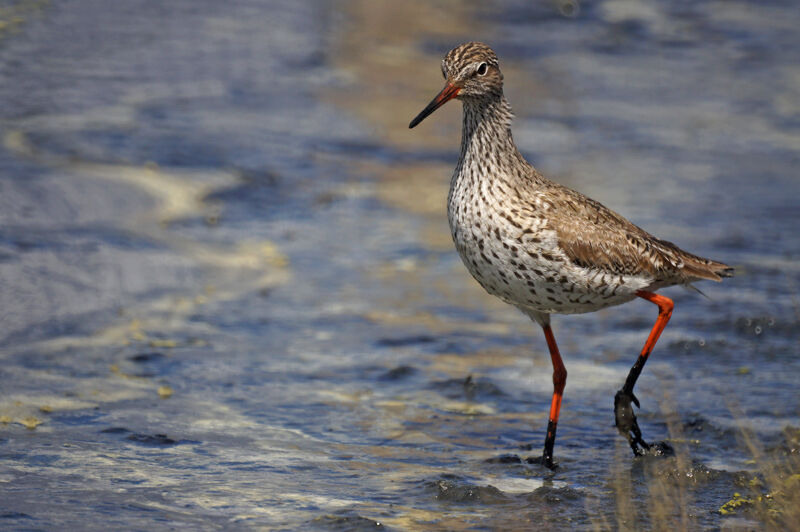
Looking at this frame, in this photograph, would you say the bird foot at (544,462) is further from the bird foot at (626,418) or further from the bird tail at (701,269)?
the bird tail at (701,269)

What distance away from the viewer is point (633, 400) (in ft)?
22.8

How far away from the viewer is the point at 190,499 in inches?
233

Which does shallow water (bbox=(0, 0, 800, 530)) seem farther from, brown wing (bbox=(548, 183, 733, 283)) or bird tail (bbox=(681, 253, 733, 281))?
brown wing (bbox=(548, 183, 733, 283))

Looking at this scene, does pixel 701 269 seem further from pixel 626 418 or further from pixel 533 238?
pixel 533 238

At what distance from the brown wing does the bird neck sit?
0.34 meters

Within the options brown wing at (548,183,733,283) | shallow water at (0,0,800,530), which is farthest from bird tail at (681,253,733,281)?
shallow water at (0,0,800,530)

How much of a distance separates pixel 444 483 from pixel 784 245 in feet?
17.9

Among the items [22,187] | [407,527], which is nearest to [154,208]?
[22,187]

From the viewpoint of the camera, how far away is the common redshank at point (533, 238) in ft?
20.9

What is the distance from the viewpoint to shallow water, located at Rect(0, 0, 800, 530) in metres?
6.32

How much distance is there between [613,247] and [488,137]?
0.92 meters

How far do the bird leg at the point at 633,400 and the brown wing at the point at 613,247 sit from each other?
0.53 ft

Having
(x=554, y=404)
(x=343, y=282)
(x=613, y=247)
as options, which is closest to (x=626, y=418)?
(x=554, y=404)

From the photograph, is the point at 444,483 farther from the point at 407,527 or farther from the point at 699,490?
the point at 699,490
